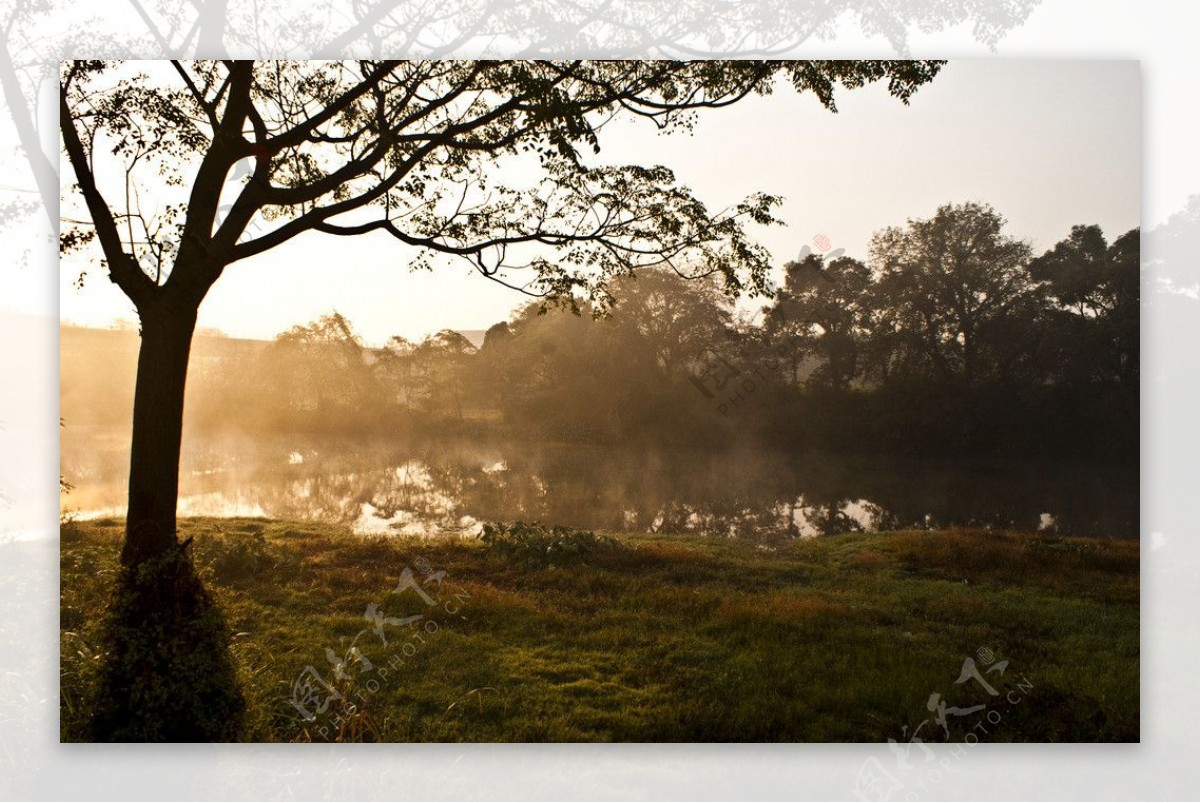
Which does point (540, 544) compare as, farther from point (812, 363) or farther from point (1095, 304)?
point (1095, 304)

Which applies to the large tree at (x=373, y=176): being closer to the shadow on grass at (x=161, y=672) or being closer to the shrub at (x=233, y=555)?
the shrub at (x=233, y=555)

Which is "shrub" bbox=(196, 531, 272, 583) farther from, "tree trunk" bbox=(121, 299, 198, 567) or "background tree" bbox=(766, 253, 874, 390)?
"background tree" bbox=(766, 253, 874, 390)

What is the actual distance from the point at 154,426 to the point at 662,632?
3.30 m

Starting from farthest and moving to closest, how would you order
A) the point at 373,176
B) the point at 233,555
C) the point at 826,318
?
the point at 826,318 < the point at 373,176 < the point at 233,555

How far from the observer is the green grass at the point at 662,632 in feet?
13.2

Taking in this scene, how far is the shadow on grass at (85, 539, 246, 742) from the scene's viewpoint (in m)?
3.95

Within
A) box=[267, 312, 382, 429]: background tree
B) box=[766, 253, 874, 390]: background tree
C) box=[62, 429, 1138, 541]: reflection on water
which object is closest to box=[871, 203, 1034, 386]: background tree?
box=[766, 253, 874, 390]: background tree

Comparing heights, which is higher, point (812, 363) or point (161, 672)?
point (812, 363)

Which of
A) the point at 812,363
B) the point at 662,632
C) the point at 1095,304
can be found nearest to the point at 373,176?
the point at 812,363

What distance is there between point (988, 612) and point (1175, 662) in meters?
1.13

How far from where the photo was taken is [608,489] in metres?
4.98

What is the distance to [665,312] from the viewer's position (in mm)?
4879

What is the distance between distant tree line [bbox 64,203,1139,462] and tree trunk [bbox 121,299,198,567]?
1.04ft

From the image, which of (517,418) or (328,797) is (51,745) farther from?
(517,418)
